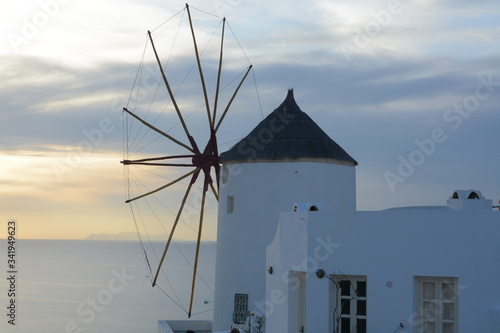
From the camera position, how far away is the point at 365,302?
15.2 m

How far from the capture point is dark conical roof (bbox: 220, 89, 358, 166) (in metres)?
24.3

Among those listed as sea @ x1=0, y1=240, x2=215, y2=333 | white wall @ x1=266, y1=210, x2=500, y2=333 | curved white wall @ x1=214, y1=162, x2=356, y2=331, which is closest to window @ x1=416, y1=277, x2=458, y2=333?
white wall @ x1=266, y1=210, x2=500, y2=333

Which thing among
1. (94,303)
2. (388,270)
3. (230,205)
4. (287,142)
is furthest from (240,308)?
(94,303)

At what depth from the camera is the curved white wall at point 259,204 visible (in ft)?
79.0

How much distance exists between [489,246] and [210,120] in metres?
14.6

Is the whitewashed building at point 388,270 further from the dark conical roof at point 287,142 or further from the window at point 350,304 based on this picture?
the dark conical roof at point 287,142

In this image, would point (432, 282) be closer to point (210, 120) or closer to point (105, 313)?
point (210, 120)

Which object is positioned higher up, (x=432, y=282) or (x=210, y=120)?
(x=210, y=120)

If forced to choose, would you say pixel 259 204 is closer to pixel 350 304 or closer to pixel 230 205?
pixel 230 205

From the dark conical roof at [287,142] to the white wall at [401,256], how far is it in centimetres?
814

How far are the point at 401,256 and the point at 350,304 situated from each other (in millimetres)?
1413

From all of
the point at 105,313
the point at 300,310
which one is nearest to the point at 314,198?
the point at 300,310

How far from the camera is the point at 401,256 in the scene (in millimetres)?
14930

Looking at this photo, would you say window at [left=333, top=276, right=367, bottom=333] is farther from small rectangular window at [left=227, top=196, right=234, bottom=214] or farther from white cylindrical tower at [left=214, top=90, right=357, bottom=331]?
small rectangular window at [left=227, top=196, right=234, bottom=214]
